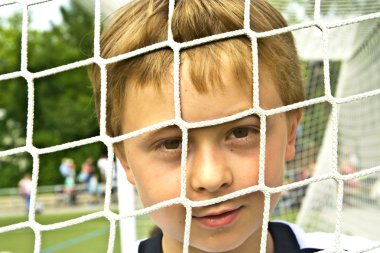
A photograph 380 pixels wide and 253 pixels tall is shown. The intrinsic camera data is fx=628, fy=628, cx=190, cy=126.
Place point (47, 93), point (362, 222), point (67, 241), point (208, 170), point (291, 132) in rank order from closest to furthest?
point (208, 170) → point (291, 132) → point (362, 222) → point (67, 241) → point (47, 93)

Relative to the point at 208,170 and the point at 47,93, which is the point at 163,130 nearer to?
the point at 208,170

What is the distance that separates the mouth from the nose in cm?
5

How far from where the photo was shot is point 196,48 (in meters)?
0.92

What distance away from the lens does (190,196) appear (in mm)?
905

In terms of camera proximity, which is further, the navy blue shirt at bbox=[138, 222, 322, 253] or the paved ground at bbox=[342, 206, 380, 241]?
the paved ground at bbox=[342, 206, 380, 241]

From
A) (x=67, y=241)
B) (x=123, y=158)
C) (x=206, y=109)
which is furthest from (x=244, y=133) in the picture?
(x=67, y=241)

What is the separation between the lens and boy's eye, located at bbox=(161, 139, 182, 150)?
93cm

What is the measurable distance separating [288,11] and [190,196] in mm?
1235

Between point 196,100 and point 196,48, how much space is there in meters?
0.08

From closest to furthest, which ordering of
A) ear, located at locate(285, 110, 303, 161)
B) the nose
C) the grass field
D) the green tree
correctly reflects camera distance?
the nose < ear, located at locate(285, 110, 303, 161) < the grass field < the green tree

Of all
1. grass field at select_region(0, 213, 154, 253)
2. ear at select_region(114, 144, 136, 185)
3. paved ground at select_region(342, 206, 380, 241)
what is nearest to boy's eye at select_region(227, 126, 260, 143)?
ear at select_region(114, 144, 136, 185)

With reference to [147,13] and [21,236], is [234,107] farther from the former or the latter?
[21,236]

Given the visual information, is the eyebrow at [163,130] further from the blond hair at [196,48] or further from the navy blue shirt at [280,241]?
the navy blue shirt at [280,241]

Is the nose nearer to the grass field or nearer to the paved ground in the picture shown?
the paved ground
